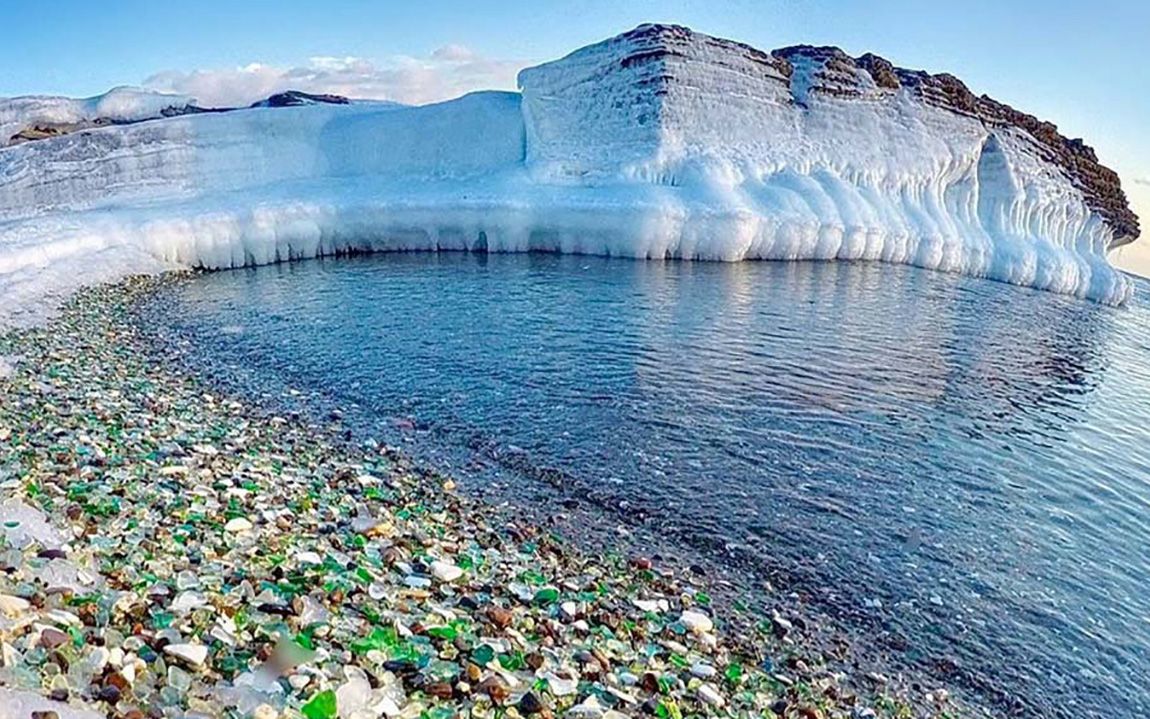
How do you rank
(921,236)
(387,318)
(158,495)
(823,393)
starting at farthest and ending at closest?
(921,236), (387,318), (823,393), (158,495)

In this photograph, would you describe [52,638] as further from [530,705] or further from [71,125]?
[71,125]

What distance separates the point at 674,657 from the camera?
4039mm

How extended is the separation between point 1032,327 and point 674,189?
1025 cm

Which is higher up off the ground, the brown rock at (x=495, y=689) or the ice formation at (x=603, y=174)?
the ice formation at (x=603, y=174)

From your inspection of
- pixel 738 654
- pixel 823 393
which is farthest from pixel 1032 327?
pixel 738 654

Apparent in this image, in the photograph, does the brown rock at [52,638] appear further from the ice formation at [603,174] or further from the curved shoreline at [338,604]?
the ice formation at [603,174]

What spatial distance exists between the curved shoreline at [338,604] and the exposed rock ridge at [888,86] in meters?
21.5

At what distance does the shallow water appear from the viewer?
17.1ft

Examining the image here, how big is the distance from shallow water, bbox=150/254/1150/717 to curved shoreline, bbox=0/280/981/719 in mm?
1014

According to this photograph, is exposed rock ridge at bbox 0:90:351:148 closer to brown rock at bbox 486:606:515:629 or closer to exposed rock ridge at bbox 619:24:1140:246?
exposed rock ridge at bbox 619:24:1140:246

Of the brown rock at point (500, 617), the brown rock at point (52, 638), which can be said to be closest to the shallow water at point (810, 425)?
the brown rock at point (500, 617)

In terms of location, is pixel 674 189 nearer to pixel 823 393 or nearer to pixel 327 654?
pixel 823 393

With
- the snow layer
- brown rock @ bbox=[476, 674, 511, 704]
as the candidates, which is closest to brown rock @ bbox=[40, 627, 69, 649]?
brown rock @ bbox=[476, 674, 511, 704]

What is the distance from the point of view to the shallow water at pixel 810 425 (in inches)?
205
